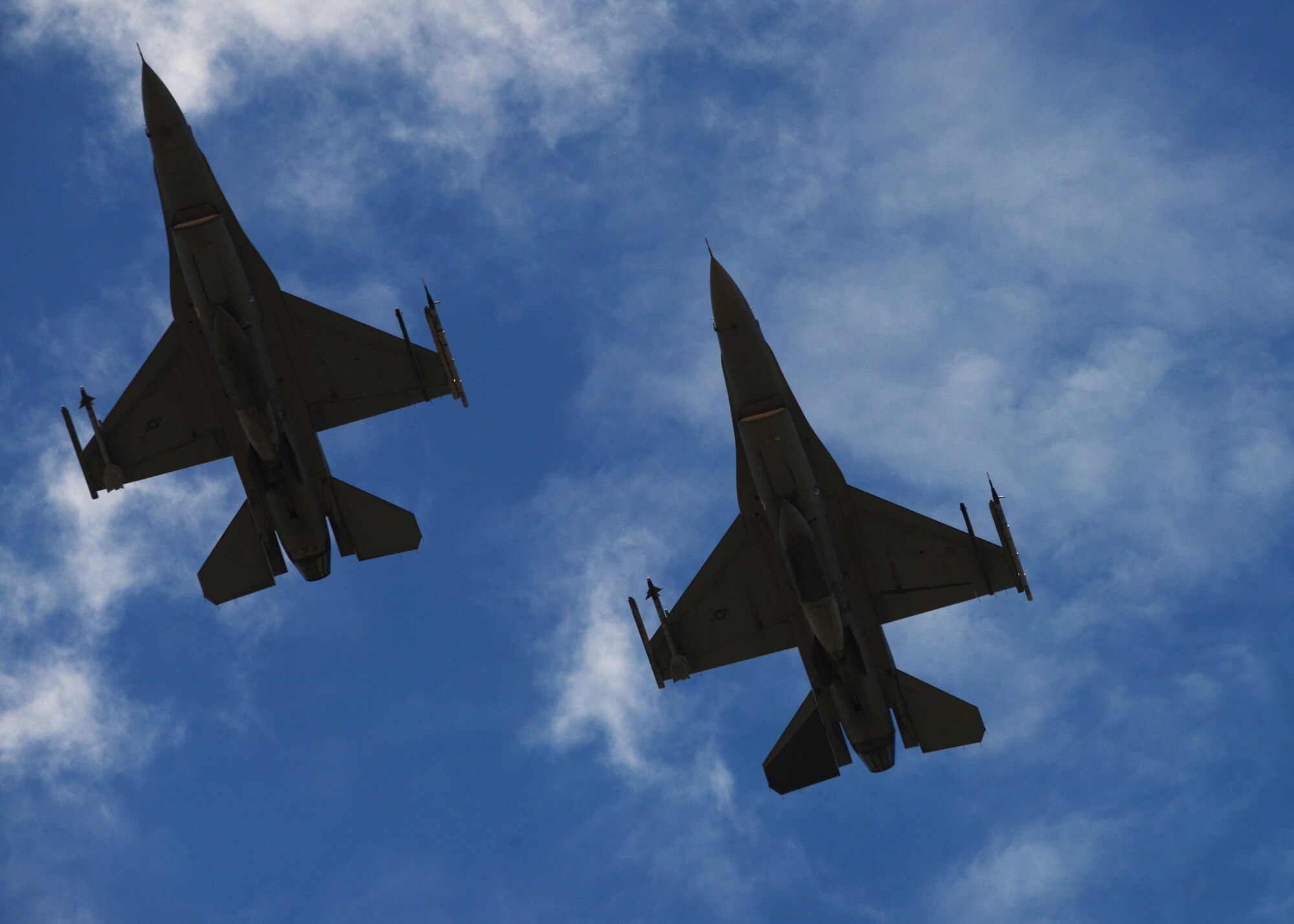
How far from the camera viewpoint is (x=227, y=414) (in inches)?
2071

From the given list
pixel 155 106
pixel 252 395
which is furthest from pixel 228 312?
pixel 155 106

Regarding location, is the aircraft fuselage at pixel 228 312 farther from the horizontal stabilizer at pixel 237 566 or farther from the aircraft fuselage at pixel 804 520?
the aircraft fuselage at pixel 804 520

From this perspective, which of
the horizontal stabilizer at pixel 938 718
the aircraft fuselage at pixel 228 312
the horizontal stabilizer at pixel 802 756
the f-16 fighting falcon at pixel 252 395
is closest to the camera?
the aircraft fuselage at pixel 228 312

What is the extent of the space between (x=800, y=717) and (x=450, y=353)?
15.9 meters

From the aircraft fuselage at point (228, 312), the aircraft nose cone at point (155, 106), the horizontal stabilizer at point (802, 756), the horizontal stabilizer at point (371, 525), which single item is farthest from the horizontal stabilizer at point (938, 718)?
the aircraft nose cone at point (155, 106)

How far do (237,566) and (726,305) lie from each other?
18.5 m

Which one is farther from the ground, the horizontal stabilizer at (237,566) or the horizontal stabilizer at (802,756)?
the horizontal stabilizer at (237,566)

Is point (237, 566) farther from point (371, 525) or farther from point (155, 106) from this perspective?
point (155, 106)

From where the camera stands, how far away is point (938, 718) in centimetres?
5100

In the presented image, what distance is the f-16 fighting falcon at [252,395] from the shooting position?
48656mm

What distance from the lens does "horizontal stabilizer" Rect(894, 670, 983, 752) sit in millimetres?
50969

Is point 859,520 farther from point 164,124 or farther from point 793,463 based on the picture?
point 164,124

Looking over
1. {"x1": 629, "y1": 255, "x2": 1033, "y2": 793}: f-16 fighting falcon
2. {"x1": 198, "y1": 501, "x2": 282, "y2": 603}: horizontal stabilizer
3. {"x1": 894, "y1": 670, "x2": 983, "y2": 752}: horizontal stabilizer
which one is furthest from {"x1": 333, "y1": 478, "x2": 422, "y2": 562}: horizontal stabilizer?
{"x1": 894, "y1": 670, "x2": 983, "y2": 752}: horizontal stabilizer

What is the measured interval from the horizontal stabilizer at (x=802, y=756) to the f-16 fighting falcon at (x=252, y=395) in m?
13.5
